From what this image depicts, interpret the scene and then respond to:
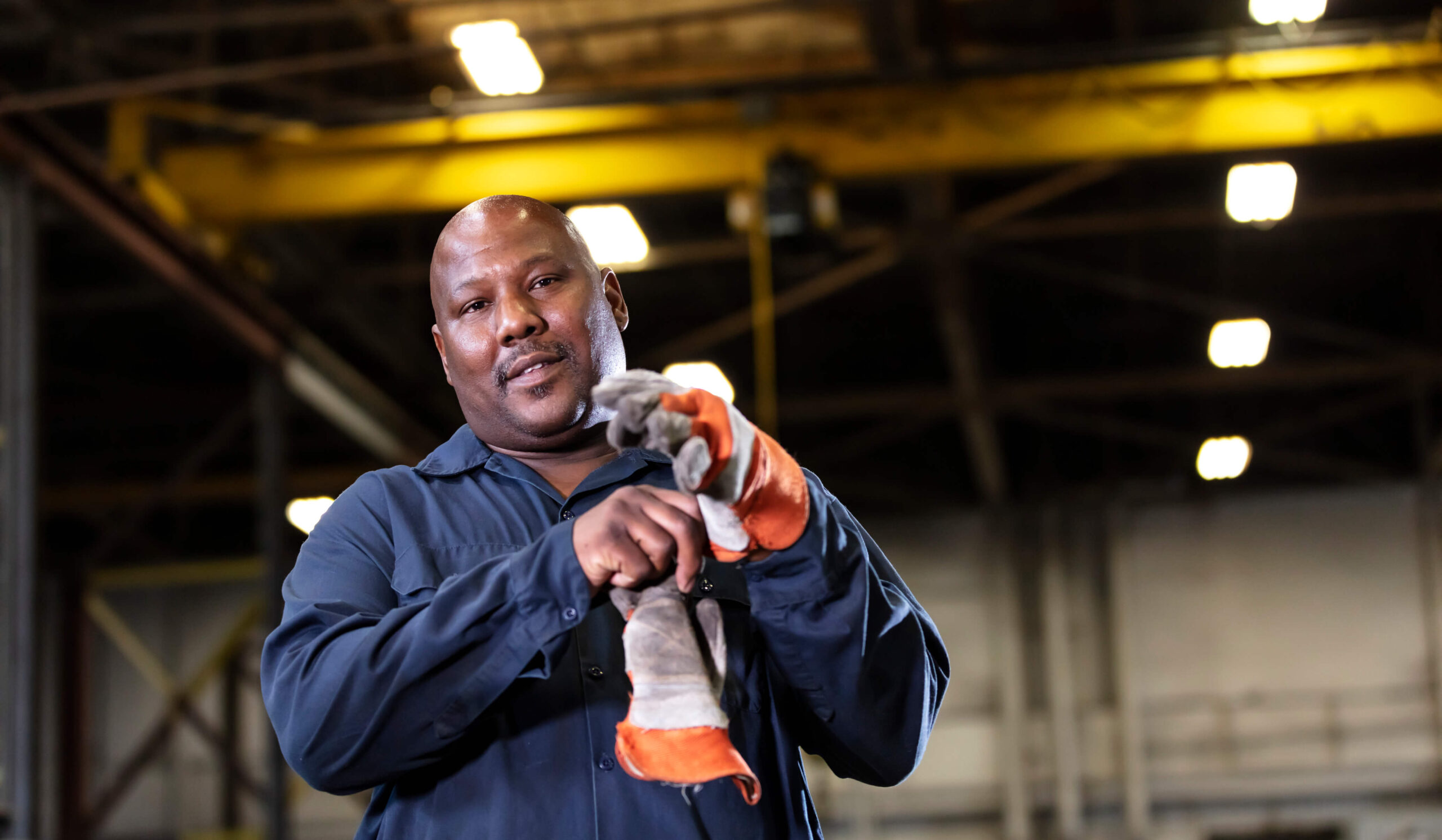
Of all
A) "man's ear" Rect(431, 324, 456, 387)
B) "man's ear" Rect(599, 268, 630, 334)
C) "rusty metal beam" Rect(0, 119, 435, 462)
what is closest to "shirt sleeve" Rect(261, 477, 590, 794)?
"man's ear" Rect(431, 324, 456, 387)

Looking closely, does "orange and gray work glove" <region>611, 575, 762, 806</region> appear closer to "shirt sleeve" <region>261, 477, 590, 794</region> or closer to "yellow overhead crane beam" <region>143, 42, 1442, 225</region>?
"shirt sleeve" <region>261, 477, 590, 794</region>

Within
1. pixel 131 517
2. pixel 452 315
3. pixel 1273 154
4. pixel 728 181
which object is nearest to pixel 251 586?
pixel 131 517

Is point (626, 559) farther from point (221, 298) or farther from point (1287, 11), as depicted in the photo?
point (221, 298)

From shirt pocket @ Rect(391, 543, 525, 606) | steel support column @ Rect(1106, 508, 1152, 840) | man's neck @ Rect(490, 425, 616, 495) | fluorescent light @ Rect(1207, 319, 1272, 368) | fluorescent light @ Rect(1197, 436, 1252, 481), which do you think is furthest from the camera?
steel support column @ Rect(1106, 508, 1152, 840)

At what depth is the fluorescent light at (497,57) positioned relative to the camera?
836 cm

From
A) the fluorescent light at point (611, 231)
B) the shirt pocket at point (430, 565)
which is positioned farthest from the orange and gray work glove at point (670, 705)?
the fluorescent light at point (611, 231)

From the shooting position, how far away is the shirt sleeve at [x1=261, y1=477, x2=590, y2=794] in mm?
1835

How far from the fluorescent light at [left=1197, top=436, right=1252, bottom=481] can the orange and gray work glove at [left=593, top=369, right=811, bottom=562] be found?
16.2 meters

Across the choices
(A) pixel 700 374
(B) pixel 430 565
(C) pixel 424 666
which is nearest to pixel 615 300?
(B) pixel 430 565

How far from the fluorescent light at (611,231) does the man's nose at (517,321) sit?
27.1 ft

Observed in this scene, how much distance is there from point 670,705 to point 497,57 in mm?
7297

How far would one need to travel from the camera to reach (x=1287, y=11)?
8.99 meters

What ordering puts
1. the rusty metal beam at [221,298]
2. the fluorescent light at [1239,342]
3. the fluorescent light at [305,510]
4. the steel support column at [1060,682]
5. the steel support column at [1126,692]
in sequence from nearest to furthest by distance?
1. the rusty metal beam at [221,298]
2. the fluorescent light at [1239,342]
3. the fluorescent light at [305,510]
4. the steel support column at [1126,692]
5. the steel support column at [1060,682]

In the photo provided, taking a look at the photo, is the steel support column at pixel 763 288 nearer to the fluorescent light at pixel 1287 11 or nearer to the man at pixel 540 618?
the fluorescent light at pixel 1287 11
